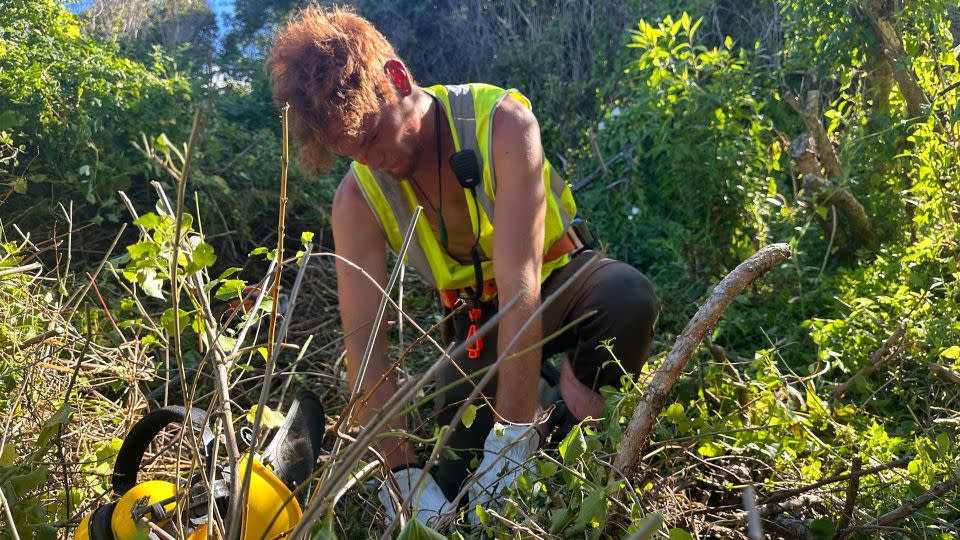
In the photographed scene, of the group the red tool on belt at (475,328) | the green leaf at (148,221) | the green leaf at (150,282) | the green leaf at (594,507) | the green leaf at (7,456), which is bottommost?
the red tool on belt at (475,328)

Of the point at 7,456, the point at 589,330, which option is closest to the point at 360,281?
the point at 589,330

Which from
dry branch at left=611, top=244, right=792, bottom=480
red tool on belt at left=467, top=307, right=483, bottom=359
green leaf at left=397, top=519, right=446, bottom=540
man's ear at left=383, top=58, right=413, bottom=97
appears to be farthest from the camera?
red tool on belt at left=467, top=307, right=483, bottom=359

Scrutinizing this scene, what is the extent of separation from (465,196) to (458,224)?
87mm

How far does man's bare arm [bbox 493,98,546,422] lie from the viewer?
1.88 m

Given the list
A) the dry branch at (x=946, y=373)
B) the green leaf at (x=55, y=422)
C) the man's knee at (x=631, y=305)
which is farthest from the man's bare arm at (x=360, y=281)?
the dry branch at (x=946, y=373)

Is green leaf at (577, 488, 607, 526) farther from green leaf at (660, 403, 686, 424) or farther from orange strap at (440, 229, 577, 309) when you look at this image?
orange strap at (440, 229, 577, 309)

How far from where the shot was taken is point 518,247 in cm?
190

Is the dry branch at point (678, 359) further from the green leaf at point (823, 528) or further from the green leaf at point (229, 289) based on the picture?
the green leaf at point (229, 289)

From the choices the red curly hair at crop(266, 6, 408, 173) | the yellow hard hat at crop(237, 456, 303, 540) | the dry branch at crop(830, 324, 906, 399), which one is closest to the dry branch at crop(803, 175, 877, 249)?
the dry branch at crop(830, 324, 906, 399)

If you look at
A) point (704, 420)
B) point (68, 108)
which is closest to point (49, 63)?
point (68, 108)

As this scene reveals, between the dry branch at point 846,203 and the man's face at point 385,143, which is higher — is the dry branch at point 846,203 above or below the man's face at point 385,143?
below

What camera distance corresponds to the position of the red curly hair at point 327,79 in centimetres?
187

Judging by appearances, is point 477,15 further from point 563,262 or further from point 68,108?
point 563,262

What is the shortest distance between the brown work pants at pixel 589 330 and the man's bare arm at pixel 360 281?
19cm
